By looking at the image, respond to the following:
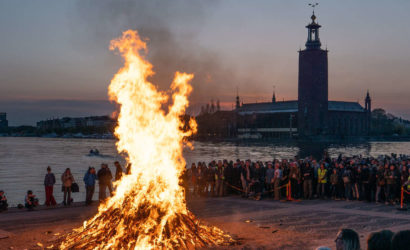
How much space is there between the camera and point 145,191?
1261 centimetres

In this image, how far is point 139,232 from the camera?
38.9 feet

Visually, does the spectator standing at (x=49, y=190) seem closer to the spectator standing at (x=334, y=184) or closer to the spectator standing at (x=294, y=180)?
the spectator standing at (x=294, y=180)

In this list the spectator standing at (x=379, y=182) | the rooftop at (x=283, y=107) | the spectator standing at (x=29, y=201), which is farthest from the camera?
the rooftop at (x=283, y=107)

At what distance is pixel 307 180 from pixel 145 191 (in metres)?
10.4

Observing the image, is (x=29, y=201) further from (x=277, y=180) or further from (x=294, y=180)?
(x=294, y=180)

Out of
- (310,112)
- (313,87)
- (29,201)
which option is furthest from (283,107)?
(29,201)

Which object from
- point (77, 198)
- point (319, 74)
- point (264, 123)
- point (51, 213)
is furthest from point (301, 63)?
point (51, 213)

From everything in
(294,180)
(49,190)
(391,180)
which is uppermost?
(391,180)

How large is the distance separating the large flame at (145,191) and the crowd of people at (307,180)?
25.1ft

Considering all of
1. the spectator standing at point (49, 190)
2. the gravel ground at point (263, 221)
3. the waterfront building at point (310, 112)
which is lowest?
the gravel ground at point (263, 221)

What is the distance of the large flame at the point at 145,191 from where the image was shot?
11.9 m

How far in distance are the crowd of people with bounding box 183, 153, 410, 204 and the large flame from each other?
766cm

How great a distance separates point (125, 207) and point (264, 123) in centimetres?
16434

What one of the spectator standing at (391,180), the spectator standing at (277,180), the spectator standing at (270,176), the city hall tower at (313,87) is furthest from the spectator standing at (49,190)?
the city hall tower at (313,87)
